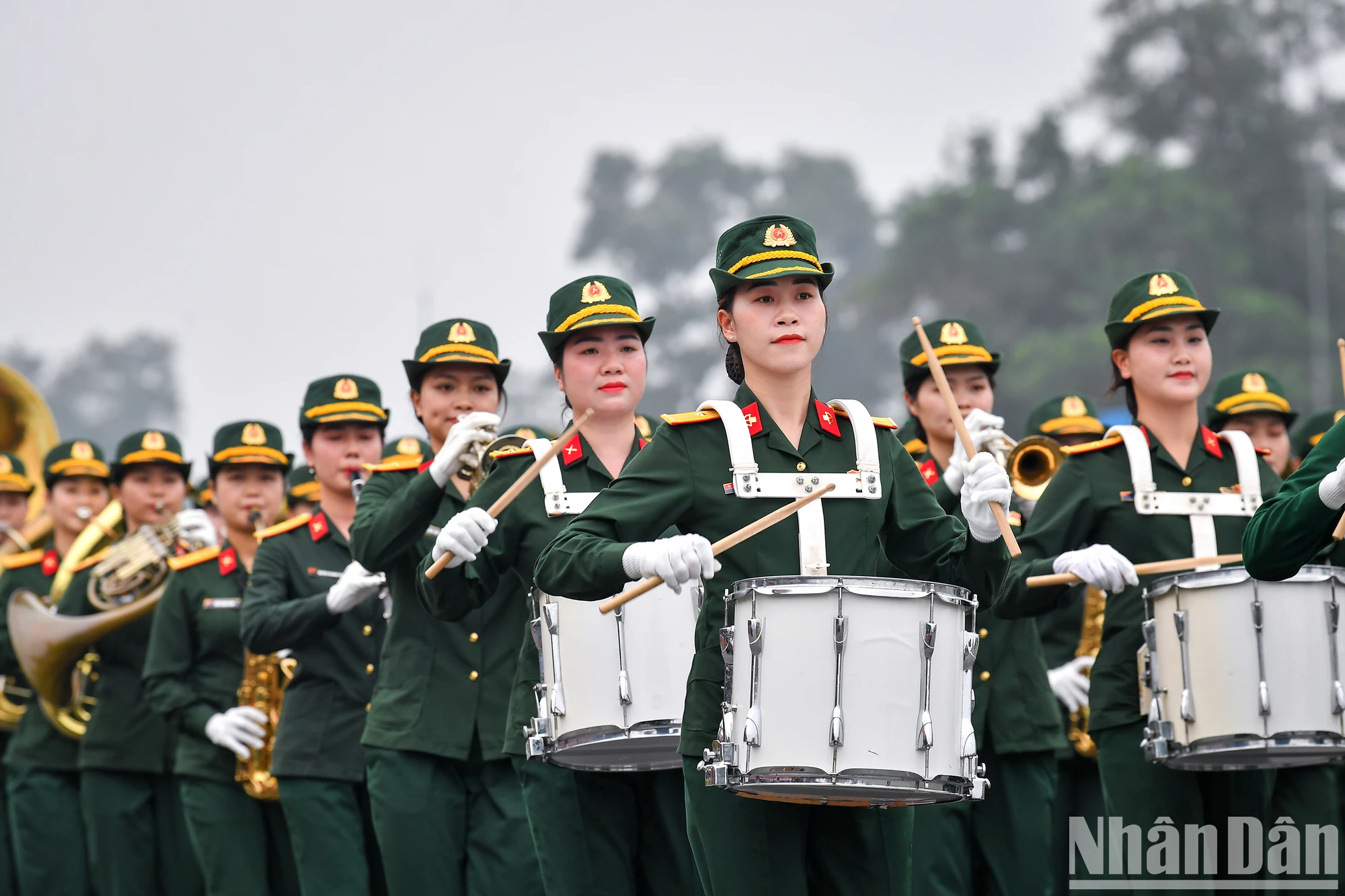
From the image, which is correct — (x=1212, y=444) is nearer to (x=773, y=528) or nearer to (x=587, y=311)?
(x=587, y=311)

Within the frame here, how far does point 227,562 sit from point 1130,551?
4856mm

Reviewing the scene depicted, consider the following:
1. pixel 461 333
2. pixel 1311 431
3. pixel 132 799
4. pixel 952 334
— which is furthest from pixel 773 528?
pixel 132 799

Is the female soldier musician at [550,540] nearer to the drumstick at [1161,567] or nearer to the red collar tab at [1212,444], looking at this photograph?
the drumstick at [1161,567]

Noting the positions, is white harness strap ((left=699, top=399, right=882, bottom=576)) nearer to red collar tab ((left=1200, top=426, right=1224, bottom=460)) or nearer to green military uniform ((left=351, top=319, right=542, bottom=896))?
green military uniform ((left=351, top=319, right=542, bottom=896))

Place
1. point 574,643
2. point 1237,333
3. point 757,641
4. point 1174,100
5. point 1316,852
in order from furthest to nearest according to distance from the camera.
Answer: point 1174,100
point 1237,333
point 1316,852
point 574,643
point 757,641

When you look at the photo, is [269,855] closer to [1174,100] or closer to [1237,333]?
[1237,333]

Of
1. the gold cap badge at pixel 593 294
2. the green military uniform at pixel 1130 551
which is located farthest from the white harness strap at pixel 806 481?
the green military uniform at pixel 1130 551

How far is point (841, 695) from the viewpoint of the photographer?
16.6ft

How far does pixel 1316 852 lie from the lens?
7.61m

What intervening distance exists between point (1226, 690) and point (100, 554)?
7.16 m

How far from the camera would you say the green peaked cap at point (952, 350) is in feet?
30.8

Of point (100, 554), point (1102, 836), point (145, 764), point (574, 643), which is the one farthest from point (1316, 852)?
point (100, 554)

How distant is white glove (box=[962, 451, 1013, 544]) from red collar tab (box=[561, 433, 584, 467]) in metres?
1.93

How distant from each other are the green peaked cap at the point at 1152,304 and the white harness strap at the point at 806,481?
2.45 meters
